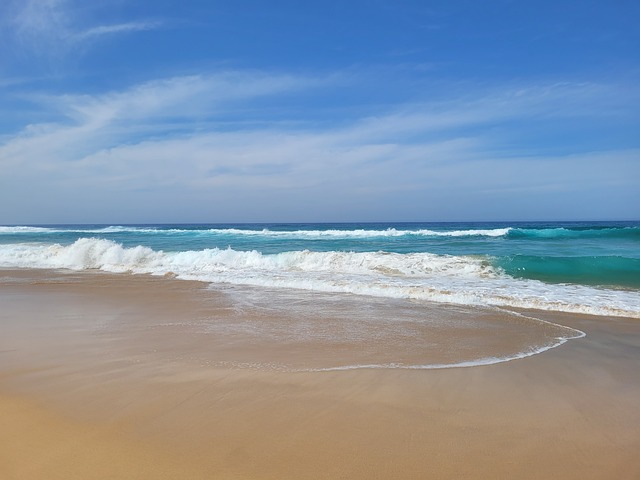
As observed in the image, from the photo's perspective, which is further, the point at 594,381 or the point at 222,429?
the point at 594,381

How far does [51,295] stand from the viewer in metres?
8.89

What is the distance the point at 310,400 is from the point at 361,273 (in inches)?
367

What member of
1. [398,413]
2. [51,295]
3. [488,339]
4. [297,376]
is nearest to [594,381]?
[488,339]

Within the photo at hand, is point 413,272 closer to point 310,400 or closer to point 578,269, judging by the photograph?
point 578,269

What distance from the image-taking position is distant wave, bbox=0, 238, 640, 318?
27.0ft

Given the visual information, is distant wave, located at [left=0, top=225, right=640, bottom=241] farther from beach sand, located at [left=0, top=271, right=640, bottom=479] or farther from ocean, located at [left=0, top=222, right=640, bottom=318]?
beach sand, located at [left=0, top=271, right=640, bottom=479]

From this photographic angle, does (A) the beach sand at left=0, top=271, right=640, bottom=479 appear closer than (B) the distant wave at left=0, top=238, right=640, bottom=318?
Yes

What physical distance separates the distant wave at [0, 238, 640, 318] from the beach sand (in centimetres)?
179

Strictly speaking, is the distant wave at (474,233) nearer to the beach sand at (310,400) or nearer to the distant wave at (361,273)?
the distant wave at (361,273)

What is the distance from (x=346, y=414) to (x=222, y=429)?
2.87 ft

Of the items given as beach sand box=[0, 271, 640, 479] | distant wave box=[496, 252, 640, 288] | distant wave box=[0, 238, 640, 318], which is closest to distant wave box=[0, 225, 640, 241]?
distant wave box=[496, 252, 640, 288]

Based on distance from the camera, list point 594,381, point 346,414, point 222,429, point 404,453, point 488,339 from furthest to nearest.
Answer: point 488,339
point 594,381
point 346,414
point 222,429
point 404,453

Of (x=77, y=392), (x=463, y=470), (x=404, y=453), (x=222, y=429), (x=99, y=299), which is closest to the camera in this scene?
(x=463, y=470)

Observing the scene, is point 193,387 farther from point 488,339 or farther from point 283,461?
point 488,339
